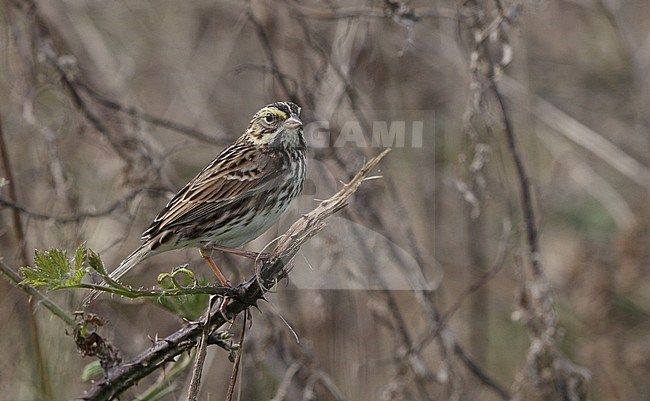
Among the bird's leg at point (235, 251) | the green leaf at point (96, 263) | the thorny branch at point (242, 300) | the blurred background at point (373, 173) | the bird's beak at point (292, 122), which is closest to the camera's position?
the green leaf at point (96, 263)

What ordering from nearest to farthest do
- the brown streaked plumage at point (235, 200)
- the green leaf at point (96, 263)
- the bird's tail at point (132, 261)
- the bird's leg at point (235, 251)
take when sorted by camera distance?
the green leaf at point (96, 263), the bird's leg at point (235, 251), the bird's tail at point (132, 261), the brown streaked plumage at point (235, 200)

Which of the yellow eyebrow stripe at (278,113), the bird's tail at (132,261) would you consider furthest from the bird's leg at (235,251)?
the yellow eyebrow stripe at (278,113)

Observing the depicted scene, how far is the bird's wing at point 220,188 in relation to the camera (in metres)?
3.69

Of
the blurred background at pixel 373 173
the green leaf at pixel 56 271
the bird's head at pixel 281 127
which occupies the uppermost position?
the green leaf at pixel 56 271

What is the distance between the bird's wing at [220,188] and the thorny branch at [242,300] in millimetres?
1076

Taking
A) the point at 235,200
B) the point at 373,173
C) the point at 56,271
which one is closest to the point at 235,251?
the point at 235,200

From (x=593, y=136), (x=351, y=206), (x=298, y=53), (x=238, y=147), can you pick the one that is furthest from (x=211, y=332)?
(x=593, y=136)

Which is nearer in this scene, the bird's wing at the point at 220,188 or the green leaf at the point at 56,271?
the green leaf at the point at 56,271

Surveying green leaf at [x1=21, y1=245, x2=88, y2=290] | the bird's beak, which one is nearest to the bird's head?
the bird's beak

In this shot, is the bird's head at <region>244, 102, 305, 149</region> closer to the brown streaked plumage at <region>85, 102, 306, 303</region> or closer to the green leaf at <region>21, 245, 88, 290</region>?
the brown streaked plumage at <region>85, 102, 306, 303</region>

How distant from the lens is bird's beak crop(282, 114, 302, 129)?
12.7ft

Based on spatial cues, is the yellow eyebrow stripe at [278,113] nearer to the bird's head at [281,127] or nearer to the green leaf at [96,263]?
the bird's head at [281,127]

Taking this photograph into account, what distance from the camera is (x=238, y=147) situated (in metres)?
4.03

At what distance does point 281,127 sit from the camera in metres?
3.92
